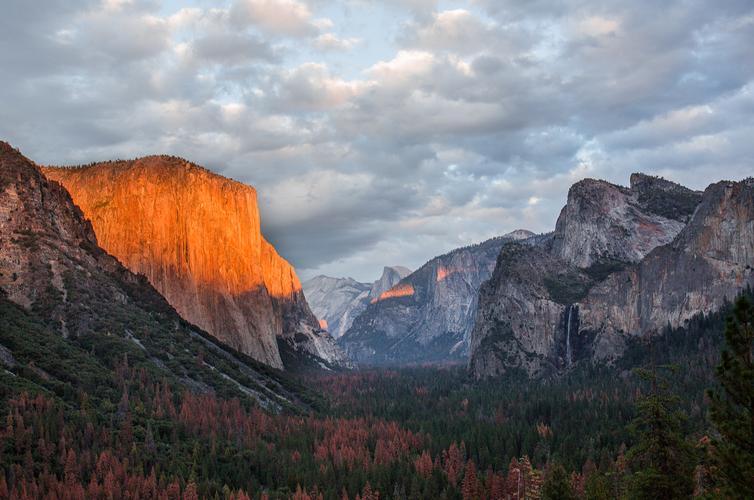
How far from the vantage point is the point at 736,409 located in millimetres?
34469

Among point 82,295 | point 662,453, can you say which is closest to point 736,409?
point 662,453

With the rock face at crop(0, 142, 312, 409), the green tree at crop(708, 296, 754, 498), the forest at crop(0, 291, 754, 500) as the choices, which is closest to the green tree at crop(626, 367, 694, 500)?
the forest at crop(0, 291, 754, 500)

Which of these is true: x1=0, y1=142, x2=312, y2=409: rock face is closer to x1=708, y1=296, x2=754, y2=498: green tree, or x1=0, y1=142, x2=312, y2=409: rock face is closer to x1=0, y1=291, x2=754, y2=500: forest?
x1=0, y1=291, x2=754, y2=500: forest

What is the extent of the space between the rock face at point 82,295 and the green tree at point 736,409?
13347 centimetres

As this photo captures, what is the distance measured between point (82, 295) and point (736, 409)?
151 metres

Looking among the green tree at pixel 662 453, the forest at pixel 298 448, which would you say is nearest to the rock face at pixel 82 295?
the forest at pixel 298 448

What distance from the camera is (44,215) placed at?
166125 mm

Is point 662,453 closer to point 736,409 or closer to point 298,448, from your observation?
point 736,409

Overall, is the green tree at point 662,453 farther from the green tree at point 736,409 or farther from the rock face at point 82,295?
the rock face at point 82,295

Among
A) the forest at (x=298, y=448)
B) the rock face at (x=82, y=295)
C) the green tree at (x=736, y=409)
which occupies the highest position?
the rock face at (x=82, y=295)

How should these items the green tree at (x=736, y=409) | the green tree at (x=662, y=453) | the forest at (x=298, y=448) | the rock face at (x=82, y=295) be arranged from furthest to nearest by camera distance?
the rock face at (x=82, y=295), the forest at (x=298, y=448), the green tree at (x=662, y=453), the green tree at (x=736, y=409)

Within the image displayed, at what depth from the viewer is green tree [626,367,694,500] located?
4497cm

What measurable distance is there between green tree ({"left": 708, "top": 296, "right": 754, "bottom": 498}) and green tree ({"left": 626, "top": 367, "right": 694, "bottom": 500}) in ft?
38.2

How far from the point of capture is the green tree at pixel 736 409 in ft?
104
